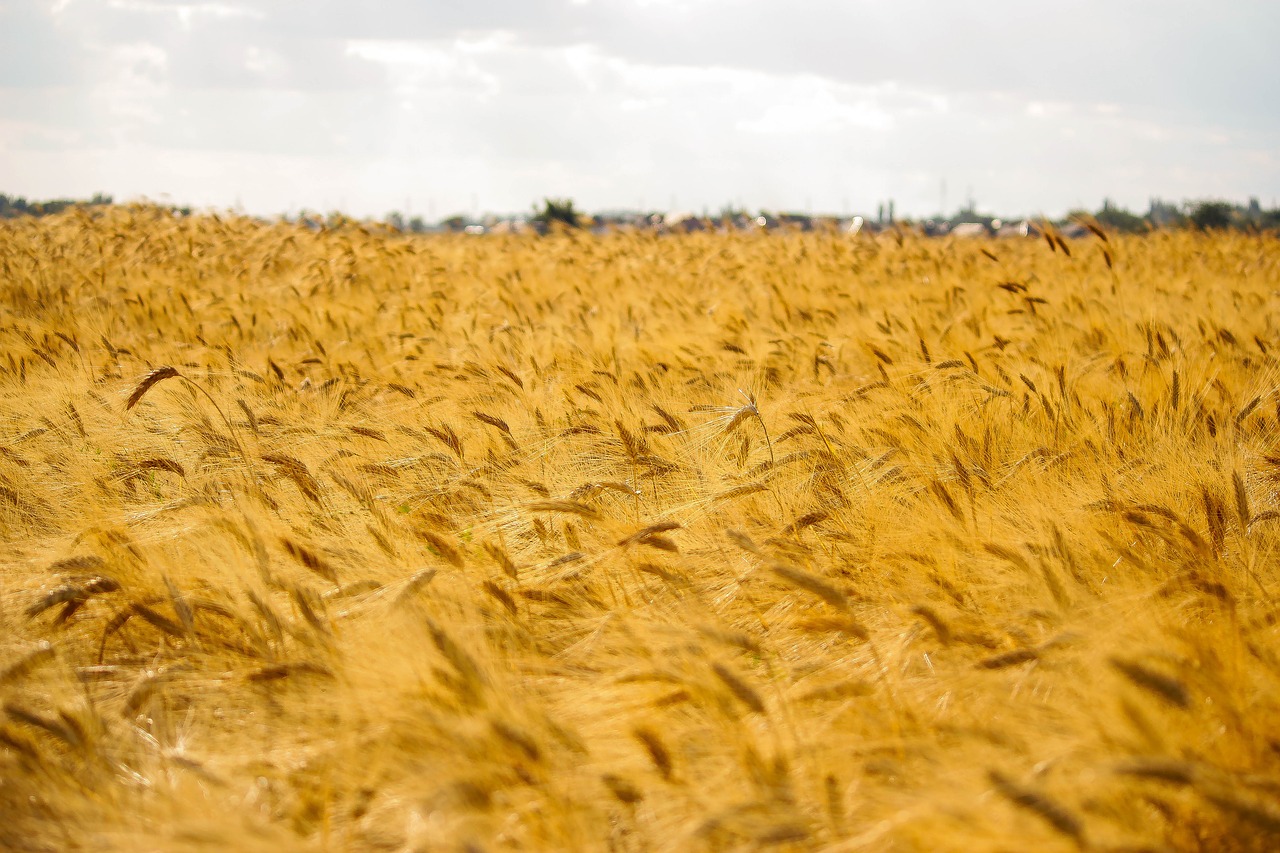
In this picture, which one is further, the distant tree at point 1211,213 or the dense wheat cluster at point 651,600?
the distant tree at point 1211,213

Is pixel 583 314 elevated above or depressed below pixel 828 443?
above

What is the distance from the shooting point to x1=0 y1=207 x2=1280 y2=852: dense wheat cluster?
1.39m

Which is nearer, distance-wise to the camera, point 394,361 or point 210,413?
point 210,413

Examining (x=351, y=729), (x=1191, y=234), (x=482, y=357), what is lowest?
(x=351, y=729)

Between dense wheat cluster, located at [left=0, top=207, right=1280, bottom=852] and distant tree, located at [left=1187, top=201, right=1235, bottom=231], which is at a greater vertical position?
distant tree, located at [left=1187, top=201, right=1235, bottom=231]

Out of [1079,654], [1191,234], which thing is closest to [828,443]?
[1079,654]

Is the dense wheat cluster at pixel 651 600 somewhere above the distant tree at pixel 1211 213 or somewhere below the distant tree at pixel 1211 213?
below

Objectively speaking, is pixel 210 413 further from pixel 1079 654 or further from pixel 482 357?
pixel 1079 654

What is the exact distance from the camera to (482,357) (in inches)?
177

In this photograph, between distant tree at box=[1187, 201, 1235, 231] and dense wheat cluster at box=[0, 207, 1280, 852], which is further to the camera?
distant tree at box=[1187, 201, 1235, 231]

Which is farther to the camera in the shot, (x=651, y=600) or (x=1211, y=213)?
(x=1211, y=213)

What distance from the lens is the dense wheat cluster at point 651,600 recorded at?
139 cm

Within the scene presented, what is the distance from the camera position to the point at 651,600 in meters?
2.24

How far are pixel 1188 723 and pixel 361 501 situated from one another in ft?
6.66
